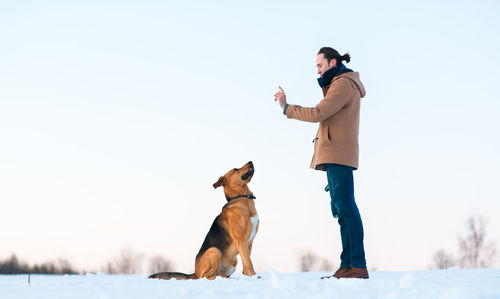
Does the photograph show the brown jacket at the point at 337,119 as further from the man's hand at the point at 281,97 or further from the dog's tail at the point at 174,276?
the dog's tail at the point at 174,276

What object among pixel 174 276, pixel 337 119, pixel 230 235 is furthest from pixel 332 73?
pixel 174 276

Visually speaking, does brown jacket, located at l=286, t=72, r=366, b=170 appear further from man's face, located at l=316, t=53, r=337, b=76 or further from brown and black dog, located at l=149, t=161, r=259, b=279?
brown and black dog, located at l=149, t=161, r=259, b=279

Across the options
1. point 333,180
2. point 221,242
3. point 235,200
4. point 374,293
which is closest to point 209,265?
point 221,242

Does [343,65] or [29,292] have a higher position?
[343,65]

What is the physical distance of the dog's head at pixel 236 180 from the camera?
24.7 ft

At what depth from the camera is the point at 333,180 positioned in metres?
6.10

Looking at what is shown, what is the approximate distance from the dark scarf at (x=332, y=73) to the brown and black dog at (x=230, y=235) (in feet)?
6.20

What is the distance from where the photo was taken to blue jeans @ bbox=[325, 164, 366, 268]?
→ 19.7ft

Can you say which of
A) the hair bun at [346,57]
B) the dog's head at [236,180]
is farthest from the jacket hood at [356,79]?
the dog's head at [236,180]

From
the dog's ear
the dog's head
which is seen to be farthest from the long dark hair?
the dog's ear

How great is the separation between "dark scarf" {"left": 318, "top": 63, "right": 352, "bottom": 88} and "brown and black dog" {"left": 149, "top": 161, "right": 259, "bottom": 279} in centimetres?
189

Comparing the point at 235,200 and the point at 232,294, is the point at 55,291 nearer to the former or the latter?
the point at 232,294

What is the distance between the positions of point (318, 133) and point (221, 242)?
7.05 ft

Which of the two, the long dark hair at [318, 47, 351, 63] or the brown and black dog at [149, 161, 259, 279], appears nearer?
the long dark hair at [318, 47, 351, 63]
